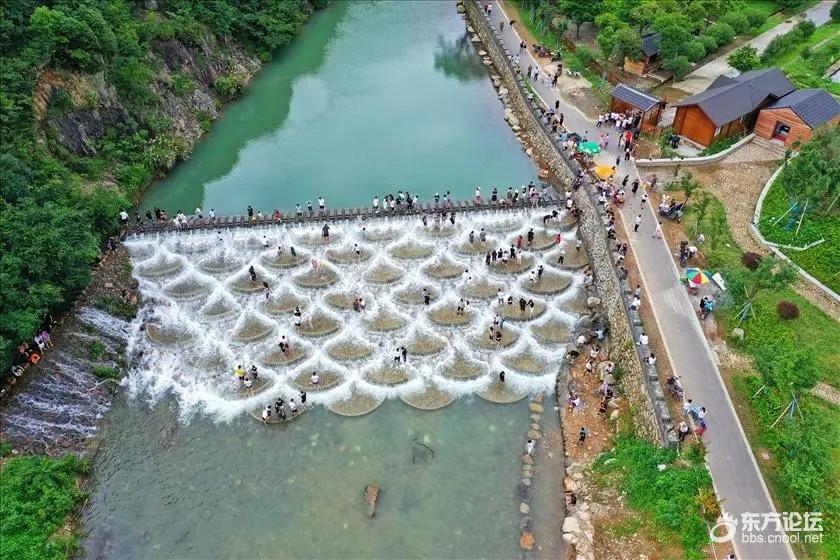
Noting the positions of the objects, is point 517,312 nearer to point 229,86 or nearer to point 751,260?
point 751,260

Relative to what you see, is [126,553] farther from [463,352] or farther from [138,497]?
[463,352]

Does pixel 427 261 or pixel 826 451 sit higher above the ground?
pixel 826 451

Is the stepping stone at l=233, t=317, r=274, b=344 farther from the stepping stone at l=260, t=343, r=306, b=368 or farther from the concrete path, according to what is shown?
the concrete path

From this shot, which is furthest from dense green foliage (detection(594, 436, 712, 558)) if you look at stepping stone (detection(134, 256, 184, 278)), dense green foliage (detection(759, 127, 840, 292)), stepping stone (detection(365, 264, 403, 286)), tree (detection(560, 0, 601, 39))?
tree (detection(560, 0, 601, 39))

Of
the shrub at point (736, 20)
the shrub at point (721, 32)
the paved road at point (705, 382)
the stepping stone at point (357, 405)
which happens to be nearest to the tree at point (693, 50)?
the shrub at point (721, 32)

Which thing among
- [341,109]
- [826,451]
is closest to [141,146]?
[341,109]
